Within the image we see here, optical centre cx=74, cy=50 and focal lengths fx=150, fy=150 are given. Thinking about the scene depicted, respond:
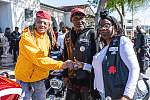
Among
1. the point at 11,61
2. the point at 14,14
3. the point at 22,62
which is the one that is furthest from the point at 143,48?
the point at 14,14

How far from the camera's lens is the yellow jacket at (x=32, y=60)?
204 cm

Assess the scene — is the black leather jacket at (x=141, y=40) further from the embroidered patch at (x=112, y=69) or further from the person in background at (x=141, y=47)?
the embroidered patch at (x=112, y=69)

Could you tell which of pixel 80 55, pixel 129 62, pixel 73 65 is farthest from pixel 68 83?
pixel 129 62

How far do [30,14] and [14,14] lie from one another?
150 centimetres

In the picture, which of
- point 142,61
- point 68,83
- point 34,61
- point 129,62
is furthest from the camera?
point 142,61

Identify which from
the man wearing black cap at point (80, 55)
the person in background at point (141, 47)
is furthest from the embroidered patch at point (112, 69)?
the person in background at point (141, 47)

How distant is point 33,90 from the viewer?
2262mm

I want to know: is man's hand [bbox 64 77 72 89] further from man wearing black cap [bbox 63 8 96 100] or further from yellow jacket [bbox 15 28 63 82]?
yellow jacket [bbox 15 28 63 82]

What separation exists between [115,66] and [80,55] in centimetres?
72

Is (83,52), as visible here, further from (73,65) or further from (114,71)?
(114,71)

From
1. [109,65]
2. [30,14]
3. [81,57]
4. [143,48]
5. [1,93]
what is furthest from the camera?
[30,14]

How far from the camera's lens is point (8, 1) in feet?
34.1

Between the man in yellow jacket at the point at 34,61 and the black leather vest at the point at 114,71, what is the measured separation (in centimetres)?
68

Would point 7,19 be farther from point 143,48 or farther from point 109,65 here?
point 109,65
